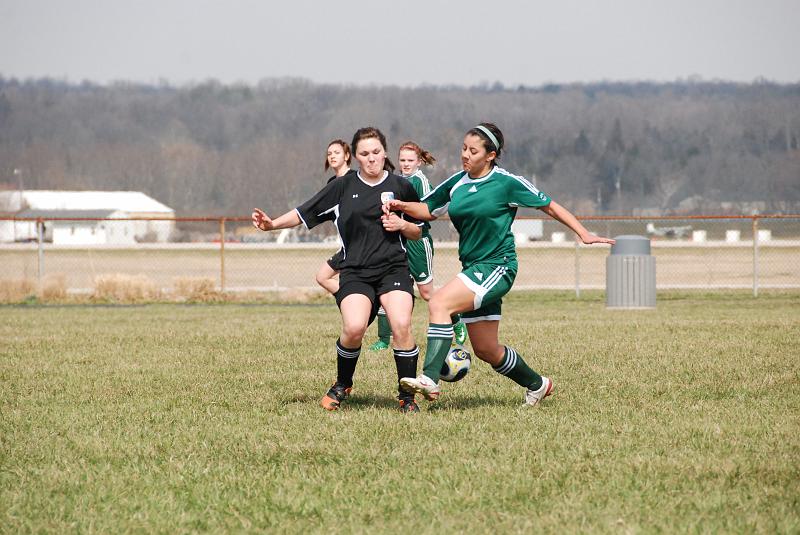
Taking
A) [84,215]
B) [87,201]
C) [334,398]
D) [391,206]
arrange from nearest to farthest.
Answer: [391,206], [334,398], [84,215], [87,201]

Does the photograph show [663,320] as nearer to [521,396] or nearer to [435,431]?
[521,396]

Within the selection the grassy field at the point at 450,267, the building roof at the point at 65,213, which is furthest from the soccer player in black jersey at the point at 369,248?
the building roof at the point at 65,213

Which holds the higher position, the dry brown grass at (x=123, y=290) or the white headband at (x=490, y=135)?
the white headband at (x=490, y=135)

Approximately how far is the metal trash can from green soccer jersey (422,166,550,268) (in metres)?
12.3

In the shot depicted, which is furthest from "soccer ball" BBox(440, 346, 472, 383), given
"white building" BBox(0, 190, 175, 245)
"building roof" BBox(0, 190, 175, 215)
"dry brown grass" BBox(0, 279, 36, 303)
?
"building roof" BBox(0, 190, 175, 215)

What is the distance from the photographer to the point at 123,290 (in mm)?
23344

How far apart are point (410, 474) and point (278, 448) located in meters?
1.05

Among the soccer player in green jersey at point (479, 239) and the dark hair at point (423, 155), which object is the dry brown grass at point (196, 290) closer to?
the dark hair at point (423, 155)

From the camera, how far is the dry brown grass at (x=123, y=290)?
914 inches

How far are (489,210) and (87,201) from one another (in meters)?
136

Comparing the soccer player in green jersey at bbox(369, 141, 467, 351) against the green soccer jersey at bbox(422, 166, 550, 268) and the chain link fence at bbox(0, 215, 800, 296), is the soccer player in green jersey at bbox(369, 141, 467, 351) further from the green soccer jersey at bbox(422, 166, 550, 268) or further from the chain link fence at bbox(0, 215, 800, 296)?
the chain link fence at bbox(0, 215, 800, 296)

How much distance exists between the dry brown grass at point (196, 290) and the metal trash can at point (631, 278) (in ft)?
26.9

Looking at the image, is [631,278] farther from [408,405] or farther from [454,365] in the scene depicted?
[408,405]

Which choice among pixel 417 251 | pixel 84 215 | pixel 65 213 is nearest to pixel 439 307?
pixel 417 251
